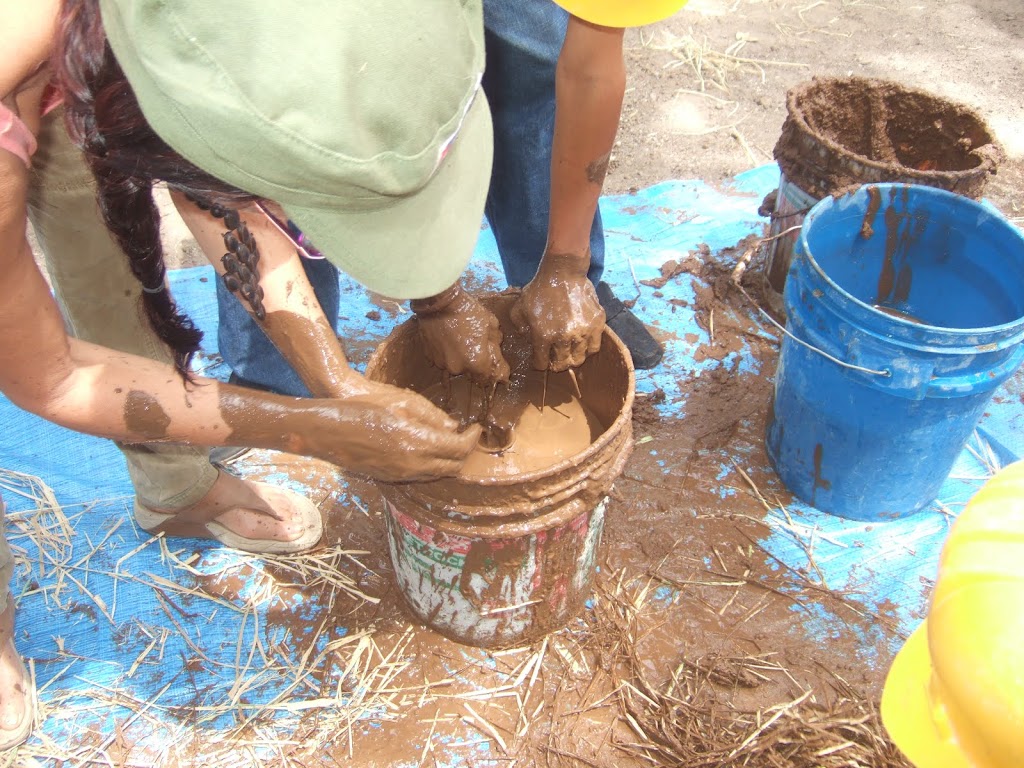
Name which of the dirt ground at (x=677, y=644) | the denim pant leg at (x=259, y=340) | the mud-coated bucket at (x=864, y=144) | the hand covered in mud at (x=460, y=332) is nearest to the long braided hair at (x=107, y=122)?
the hand covered in mud at (x=460, y=332)

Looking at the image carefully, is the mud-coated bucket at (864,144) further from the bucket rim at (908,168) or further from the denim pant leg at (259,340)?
the denim pant leg at (259,340)

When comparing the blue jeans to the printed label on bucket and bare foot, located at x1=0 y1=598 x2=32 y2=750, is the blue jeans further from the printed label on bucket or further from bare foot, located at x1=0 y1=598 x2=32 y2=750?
bare foot, located at x1=0 y1=598 x2=32 y2=750

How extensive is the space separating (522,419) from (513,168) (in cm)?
91

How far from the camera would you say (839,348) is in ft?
7.61

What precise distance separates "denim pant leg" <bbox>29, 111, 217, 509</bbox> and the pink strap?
420mm

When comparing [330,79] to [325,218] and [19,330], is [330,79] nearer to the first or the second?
[325,218]

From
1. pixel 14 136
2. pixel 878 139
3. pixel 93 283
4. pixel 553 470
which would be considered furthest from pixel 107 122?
pixel 878 139

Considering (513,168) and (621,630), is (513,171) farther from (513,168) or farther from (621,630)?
(621,630)

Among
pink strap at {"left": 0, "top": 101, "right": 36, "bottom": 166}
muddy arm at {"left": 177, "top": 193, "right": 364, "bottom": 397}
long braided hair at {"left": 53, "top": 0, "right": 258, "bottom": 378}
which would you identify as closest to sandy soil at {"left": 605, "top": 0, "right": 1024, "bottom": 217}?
muddy arm at {"left": 177, "top": 193, "right": 364, "bottom": 397}

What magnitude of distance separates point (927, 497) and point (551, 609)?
1399 mm

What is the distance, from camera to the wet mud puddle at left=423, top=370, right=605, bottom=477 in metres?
2.34

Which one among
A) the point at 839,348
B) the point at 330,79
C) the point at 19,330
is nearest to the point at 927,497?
the point at 839,348

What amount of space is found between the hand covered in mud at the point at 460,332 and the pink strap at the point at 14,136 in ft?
3.14

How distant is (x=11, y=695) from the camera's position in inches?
85.5
